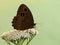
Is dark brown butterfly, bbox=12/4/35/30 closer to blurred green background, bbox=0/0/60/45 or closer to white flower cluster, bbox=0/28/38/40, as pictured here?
white flower cluster, bbox=0/28/38/40

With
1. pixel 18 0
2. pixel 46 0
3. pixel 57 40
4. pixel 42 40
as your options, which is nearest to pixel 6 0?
pixel 18 0

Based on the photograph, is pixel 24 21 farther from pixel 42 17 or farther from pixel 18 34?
pixel 42 17

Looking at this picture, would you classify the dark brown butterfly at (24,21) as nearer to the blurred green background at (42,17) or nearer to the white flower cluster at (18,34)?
the white flower cluster at (18,34)

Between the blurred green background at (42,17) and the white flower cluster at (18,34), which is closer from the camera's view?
the white flower cluster at (18,34)

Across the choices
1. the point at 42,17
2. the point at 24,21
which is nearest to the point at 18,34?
the point at 24,21

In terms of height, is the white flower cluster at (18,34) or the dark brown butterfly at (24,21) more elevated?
the dark brown butterfly at (24,21)

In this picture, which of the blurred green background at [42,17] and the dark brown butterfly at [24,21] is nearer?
the dark brown butterfly at [24,21]

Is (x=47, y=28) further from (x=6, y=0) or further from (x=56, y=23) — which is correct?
(x=6, y=0)

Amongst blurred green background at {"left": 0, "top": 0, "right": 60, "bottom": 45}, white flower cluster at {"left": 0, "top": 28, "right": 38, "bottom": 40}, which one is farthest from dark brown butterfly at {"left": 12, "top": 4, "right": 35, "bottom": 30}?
blurred green background at {"left": 0, "top": 0, "right": 60, "bottom": 45}

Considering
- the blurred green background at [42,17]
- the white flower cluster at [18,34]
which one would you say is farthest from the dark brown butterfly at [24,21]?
the blurred green background at [42,17]
